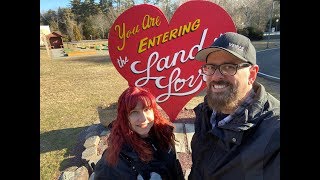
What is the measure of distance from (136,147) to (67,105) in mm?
6484

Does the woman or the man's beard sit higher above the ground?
the man's beard

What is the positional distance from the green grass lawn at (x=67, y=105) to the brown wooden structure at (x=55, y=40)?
40.2 ft

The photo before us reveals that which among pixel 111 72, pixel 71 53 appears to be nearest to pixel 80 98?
pixel 111 72

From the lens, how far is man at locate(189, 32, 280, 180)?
1634 millimetres

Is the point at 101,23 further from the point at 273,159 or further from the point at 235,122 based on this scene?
the point at 273,159

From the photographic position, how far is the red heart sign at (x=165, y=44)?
11.3 feet

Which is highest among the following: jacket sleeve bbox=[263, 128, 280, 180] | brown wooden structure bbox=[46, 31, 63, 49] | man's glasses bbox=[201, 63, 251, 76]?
brown wooden structure bbox=[46, 31, 63, 49]

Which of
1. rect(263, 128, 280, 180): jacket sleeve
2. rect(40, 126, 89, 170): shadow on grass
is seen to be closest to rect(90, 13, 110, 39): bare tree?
rect(40, 126, 89, 170): shadow on grass

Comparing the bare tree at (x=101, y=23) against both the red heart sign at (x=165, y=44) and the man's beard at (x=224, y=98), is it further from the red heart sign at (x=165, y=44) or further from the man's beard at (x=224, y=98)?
the man's beard at (x=224, y=98)

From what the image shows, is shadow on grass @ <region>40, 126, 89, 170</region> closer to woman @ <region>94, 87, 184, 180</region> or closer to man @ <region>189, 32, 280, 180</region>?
woman @ <region>94, 87, 184, 180</region>

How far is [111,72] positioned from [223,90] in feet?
37.7

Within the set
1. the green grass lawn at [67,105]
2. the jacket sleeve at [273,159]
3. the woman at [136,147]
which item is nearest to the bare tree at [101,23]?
the green grass lawn at [67,105]

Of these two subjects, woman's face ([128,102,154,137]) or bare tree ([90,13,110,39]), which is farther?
bare tree ([90,13,110,39])

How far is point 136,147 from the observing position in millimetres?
1911
